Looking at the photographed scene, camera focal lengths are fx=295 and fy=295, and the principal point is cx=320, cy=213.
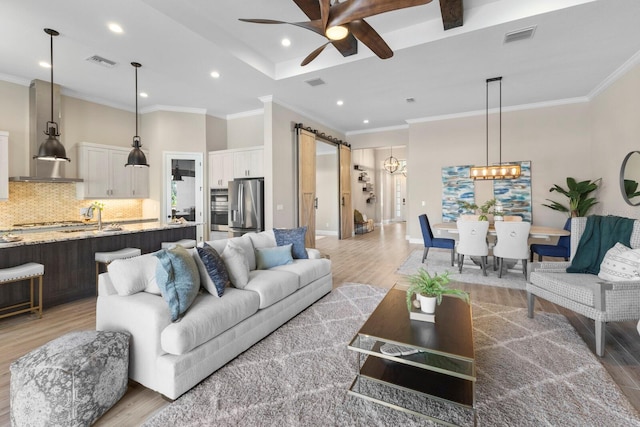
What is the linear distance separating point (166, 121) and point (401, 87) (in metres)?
5.05

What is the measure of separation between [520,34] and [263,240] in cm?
416

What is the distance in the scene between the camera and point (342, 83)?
210 inches

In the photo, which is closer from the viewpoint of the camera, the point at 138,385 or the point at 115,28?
the point at 138,385

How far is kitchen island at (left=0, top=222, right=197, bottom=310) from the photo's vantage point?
3.29 m

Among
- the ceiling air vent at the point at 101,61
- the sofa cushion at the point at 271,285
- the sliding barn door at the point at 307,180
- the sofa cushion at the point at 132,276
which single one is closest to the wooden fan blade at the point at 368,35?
the sofa cushion at the point at 271,285

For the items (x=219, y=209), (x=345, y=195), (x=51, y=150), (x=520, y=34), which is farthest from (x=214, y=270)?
(x=345, y=195)

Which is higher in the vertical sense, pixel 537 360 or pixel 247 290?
pixel 247 290

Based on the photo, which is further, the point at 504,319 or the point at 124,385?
the point at 504,319

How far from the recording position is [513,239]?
4457mm

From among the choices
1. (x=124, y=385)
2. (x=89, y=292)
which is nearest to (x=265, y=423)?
(x=124, y=385)

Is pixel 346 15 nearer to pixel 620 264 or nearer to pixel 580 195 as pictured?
pixel 620 264

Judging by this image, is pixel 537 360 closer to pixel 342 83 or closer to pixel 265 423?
pixel 265 423

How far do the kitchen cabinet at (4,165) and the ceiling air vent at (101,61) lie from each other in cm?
183

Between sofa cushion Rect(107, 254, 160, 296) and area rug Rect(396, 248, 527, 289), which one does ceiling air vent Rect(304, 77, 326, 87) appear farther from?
sofa cushion Rect(107, 254, 160, 296)
